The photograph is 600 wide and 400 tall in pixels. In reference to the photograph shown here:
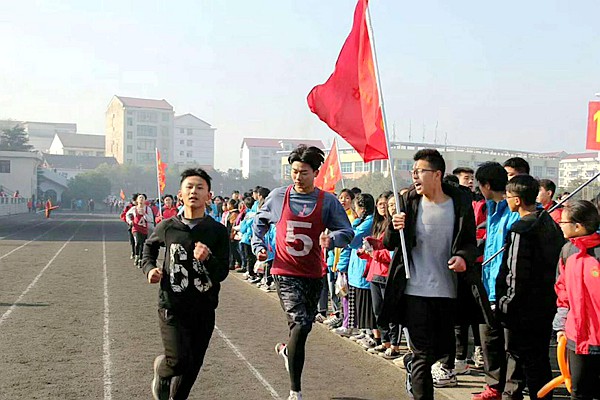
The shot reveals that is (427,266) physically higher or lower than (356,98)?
lower

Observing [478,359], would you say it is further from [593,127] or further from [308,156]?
[593,127]

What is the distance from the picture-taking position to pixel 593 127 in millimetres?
10320

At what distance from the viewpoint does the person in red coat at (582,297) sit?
5082mm

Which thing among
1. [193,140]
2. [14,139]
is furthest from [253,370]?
[193,140]

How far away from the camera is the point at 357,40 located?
6664 millimetres

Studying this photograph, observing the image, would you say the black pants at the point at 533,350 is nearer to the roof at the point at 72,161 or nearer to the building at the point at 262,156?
the roof at the point at 72,161

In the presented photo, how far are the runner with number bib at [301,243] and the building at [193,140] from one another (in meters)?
158

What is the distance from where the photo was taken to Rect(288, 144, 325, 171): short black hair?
6273mm

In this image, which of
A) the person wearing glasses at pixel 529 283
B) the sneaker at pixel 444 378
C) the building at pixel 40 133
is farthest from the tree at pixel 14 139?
the person wearing glasses at pixel 529 283

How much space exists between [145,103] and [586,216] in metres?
146

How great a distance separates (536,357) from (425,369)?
40.5 inches

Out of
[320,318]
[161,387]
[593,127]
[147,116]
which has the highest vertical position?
[147,116]

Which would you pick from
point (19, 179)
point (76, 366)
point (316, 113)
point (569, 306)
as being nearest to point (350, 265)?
point (316, 113)

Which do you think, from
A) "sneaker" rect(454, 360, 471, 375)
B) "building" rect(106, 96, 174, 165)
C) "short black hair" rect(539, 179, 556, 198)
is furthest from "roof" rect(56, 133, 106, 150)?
"sneaker" rect(454, 360, 471, 375)
